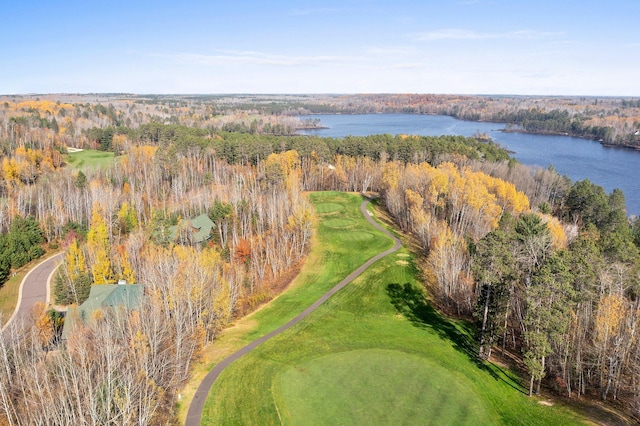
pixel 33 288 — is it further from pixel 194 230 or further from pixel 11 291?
pixel 194 230

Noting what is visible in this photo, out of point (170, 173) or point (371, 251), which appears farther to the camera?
point (170, 173)

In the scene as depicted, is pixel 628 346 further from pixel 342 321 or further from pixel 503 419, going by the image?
pixel 342 321

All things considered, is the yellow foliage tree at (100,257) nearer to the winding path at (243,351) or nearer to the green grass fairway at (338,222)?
the winding path at (243,351)

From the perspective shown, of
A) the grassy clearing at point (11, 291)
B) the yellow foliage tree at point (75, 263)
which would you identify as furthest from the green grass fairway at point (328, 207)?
the grassy clearing at point (11, 291)

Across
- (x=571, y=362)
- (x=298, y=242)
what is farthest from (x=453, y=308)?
(x=298, y=242)

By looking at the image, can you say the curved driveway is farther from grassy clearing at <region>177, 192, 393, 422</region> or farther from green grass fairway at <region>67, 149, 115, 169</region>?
green grass fairway at <region>67, 149, 115, 169</region>

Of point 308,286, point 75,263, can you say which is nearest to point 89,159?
point 75,263

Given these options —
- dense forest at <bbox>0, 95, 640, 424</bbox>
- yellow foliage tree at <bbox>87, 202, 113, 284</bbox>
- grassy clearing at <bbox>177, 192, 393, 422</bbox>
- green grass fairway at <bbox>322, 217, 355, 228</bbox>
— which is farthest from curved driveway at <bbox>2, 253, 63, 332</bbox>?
green grass fairway at <bbox>322, 217, 355, 228</bbox>

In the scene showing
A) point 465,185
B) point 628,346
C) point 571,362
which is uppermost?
point 465,185
